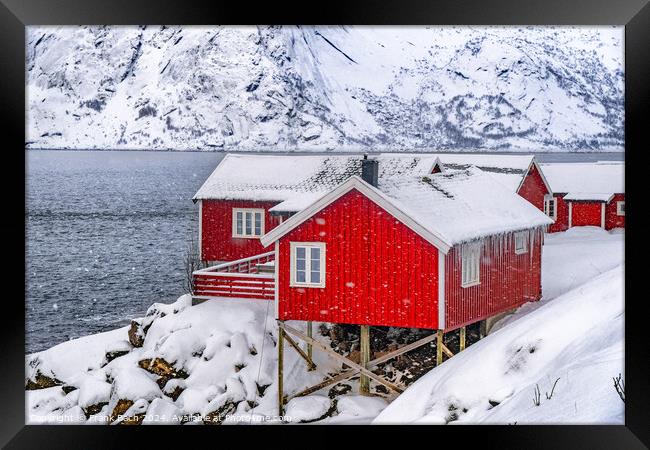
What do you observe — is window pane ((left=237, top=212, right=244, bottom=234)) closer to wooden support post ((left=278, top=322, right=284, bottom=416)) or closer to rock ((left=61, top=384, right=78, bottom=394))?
wooden support post ((left=278, top=322, right=284, bottom=416))

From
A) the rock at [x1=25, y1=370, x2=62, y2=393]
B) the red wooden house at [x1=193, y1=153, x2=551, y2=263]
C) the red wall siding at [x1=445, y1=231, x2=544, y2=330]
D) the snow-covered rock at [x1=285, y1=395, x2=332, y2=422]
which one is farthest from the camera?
the red wooden house at [x1=193, y1=153, x2=551, y2=263]

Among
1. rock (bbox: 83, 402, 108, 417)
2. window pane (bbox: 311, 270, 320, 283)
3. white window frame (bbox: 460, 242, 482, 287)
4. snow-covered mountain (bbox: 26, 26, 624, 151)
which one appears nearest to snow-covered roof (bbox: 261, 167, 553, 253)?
white window frame (bbox: 460, 242, 482, 287)

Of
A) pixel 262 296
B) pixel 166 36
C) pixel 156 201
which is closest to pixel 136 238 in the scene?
pixel 156 201

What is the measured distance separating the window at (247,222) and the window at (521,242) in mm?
6388

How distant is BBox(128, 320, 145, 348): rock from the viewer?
800 inches

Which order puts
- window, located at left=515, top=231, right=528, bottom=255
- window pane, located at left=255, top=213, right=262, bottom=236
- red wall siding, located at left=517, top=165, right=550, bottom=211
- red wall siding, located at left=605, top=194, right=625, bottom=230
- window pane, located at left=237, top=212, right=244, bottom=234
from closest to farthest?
window, located at left=515, top=231, right=528, bottom=255 < window pane, located at left=255, top=213, right=262, bottom=236 < window pane, located at left=237, top=212, right=244, bottom=234 < red wall siding, located at left=517, top=165, right=550, bottom=211 < red wall siding, located at left=605, top=194, right=625, bottom=230

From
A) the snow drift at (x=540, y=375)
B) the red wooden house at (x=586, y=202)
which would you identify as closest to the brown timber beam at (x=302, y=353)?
the snow drift at (x=540, y=375)

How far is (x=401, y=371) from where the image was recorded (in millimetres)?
19062

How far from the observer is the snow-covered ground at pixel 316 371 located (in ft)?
37.0

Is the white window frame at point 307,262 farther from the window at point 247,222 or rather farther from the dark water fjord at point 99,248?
the dark water fjord at point 99,248

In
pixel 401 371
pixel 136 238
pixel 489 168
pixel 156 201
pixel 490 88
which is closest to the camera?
pixel 401 371

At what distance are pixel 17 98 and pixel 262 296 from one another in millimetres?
9977

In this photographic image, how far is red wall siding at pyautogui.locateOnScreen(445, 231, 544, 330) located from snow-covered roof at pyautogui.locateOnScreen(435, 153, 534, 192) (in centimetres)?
526
